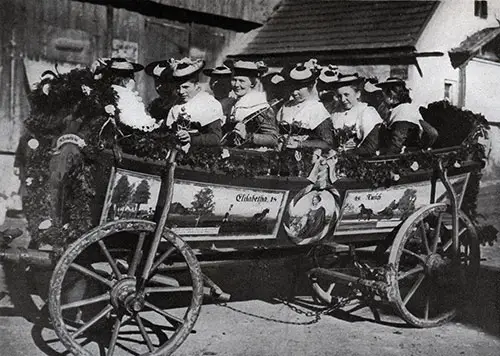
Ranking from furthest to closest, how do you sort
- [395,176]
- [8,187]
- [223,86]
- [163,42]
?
[163,42], [8,187], [223,86], [395,176]

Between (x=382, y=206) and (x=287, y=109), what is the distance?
1348 mm

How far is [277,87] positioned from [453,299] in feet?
8.13

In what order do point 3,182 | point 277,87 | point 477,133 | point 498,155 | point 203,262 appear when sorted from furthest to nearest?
point 498,155 → point 3,182 → point 277,87 → point 477,133 → point 203,262

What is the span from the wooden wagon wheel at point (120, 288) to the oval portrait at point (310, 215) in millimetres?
834

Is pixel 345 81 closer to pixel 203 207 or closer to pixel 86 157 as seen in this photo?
pixel 203 207

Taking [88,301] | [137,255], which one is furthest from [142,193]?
[88,301]

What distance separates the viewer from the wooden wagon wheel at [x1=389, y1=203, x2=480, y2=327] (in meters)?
4.25

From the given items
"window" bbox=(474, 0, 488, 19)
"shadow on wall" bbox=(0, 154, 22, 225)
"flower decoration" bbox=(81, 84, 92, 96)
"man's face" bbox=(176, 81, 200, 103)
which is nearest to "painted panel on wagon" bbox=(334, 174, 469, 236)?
"man's face" bbox=(176, 81, 200, 103)

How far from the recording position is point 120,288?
132 inches

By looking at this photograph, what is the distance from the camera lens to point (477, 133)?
468 cm

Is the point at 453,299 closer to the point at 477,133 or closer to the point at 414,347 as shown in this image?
the point at 414,347

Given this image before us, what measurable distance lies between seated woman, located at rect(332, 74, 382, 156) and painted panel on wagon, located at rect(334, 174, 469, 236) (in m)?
0.42

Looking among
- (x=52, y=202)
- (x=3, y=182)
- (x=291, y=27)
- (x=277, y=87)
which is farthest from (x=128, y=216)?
(x=291, y=27)

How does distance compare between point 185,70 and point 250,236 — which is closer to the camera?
point 250,236
